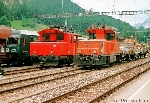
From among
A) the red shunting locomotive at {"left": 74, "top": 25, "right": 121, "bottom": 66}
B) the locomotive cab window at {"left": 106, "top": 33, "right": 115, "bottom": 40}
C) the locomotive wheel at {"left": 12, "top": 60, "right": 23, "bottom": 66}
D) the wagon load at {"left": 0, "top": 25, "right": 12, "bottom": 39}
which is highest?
the locomotive cab window at {"left": 106, "top": 33, "right": 115, "bottom": 40}

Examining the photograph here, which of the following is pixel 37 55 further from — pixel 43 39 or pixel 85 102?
pixel 85 102

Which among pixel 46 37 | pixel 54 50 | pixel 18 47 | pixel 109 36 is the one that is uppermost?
pixel 109 36

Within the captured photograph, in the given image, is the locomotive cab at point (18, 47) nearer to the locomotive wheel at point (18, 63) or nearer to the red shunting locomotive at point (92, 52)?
the locomotive wheel at point (18, 63)

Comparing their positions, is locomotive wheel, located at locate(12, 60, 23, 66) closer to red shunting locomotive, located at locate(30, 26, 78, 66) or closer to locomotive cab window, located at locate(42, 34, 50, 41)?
red shunting locomotive, located at locate(30, 26, 78, 66)

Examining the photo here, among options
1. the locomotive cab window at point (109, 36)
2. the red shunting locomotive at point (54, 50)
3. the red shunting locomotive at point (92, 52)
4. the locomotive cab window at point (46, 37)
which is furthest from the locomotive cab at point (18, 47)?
the locomotive cab window at point (109, 36)

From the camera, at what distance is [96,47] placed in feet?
71.5

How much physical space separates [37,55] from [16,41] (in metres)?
3.07

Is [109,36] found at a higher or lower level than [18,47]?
higher

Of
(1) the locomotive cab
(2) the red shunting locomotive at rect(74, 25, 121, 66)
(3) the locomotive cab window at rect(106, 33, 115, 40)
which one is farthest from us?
(3) the locomotive cab window at rect(106, 33, 115, 40)

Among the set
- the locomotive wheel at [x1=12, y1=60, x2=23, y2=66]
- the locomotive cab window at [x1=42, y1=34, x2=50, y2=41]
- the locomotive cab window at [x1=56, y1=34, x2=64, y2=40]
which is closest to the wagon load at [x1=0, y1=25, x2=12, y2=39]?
the locomotive cab window at [x1=56, y1=34, x2=64, y2=40]

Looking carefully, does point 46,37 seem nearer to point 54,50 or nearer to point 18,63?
point 54,50

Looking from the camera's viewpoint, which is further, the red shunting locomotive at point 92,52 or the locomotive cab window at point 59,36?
the locomotive cab window at point 59,36

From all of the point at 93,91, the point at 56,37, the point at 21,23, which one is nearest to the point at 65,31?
the point at 56,37

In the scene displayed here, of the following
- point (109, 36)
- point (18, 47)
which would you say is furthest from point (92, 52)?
point (18, 47)
